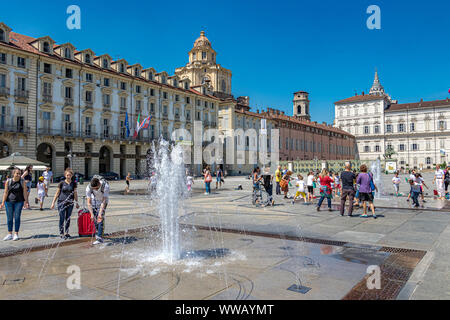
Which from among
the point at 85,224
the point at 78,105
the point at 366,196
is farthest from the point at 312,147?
the point at 85,224

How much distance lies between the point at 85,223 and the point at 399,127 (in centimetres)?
9977

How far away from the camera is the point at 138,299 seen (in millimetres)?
4223

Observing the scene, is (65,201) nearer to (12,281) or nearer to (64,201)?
(64,201)

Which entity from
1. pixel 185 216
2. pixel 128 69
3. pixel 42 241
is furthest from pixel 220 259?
pixel 128 69

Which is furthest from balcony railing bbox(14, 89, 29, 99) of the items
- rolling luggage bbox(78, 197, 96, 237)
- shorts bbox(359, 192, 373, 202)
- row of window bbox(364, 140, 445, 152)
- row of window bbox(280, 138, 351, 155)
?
row of window bbox(364, 140, 445, 152)

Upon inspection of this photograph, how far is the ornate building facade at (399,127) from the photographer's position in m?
88.2

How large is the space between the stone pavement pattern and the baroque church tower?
60135mm

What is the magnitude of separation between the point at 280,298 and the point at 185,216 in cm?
747

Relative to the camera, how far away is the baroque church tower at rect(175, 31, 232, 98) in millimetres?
72100

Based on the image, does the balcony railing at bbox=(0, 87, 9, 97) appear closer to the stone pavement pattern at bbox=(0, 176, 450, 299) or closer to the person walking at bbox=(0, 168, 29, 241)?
the stone pavement pattern at bbox=(0, 176, 450, 299)

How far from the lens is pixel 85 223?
25.9 ft

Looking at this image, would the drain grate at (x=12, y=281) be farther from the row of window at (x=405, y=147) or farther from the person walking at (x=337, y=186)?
the row of window at (x=405, y=147)
